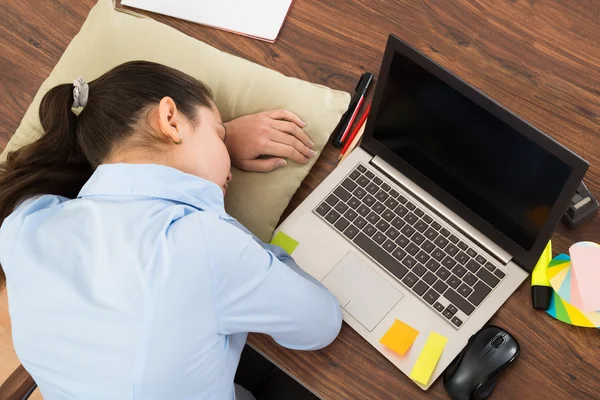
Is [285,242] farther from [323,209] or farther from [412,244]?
[412,244]

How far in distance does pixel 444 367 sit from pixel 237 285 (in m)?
0.34

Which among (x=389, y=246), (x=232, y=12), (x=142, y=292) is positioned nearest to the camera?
(x=142, y=292)

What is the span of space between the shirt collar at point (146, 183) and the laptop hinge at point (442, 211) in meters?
0.32

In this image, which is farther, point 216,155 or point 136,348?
point 216,155

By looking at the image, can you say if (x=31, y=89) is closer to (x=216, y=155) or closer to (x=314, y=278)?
(x=216, y=155)

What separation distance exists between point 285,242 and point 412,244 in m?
0.21

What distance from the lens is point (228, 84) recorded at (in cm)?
115

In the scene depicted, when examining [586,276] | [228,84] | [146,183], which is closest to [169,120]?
[146,183]

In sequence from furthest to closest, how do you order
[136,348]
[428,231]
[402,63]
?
[428,231] < [402,63] < [136,348]

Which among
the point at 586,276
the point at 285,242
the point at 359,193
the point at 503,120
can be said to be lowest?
the point at 285,242

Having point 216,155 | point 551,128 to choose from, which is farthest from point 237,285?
point 551,128

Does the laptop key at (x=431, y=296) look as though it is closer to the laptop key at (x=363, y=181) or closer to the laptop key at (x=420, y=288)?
the laptop key at (x=420, y=288)

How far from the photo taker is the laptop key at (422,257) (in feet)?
3.33

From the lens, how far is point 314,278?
1.01 m
